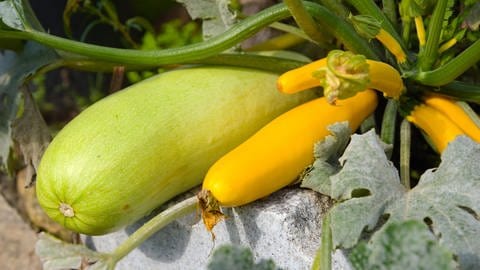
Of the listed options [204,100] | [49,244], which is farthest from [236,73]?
[49,244]

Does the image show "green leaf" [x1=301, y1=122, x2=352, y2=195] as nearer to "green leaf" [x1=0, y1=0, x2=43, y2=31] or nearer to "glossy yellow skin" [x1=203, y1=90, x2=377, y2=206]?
"glossy yellow skin" [x1=203, y1=90, x2=377, y2=206]

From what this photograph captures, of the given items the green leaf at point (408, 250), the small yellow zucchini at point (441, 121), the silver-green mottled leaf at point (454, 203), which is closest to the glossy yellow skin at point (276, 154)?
the small yellow zucchini at point (441, 121)

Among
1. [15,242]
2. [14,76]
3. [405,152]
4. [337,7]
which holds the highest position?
[337,7]

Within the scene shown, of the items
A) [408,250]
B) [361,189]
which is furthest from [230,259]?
[361,189]

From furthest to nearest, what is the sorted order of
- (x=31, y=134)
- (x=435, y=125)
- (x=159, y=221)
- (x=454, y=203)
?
(x=31, y=134) → (x=435, y=125) → (x=159, y=221) → (x=454, y=203)

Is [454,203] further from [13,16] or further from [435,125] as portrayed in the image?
[13,16]

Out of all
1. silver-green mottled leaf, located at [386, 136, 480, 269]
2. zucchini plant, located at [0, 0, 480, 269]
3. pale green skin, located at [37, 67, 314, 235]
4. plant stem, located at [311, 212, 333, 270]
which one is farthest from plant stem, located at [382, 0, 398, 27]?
plant stem, located at [311, 212, 333, 270]

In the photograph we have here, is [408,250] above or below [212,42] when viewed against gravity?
below
